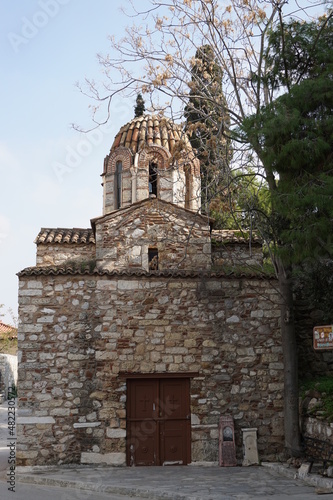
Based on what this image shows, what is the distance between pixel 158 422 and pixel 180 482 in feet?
5.94

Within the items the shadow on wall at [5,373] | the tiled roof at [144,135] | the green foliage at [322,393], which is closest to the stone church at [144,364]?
the green foliage at [322,393]

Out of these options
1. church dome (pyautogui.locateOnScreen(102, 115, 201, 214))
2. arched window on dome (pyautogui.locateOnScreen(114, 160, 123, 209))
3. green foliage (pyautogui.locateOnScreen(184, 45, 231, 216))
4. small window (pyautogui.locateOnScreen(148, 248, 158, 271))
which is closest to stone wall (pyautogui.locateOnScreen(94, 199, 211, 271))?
small window (pyautogui.locateOnScreen(148, 248, 158, 271))

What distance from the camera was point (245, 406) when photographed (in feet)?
33.3

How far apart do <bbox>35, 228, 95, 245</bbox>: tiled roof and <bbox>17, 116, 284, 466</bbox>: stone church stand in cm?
347

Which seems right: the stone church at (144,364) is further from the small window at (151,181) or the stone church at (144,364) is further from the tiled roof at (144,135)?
the tiled roof at (144,135)

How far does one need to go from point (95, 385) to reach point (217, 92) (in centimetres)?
601

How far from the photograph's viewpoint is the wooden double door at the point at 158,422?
32.7 feet

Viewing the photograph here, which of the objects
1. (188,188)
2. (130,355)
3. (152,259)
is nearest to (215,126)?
(152,259)

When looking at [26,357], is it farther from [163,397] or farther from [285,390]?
[285,390]

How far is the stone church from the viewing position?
32.2 ft

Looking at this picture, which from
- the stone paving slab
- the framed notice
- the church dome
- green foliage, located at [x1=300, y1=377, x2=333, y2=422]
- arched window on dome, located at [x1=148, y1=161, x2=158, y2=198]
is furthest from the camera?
arched window on dome, located at [x1=148, y1=161, x2=158, y2=198]

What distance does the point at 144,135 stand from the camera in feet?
53.9

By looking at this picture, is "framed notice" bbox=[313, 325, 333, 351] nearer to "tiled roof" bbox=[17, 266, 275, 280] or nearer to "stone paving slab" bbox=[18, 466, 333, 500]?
"stone paving slab" bbox=[18, 466, 333, 500]

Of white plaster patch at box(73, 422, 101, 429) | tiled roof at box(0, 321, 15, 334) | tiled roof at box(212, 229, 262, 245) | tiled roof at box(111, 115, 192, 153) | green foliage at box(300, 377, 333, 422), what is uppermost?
tiled roof at box(111, 115, 192, 153)
